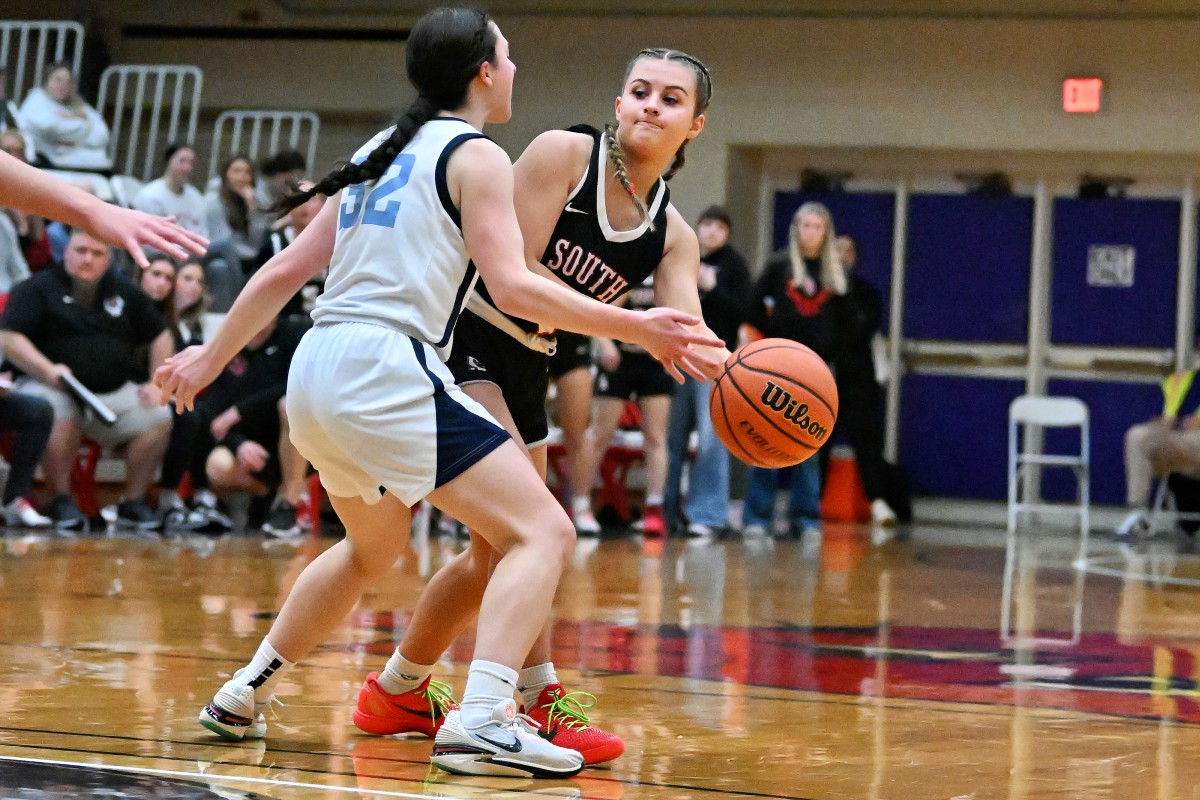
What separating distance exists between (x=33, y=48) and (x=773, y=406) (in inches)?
443

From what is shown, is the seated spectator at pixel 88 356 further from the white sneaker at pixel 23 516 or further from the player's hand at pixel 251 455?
the player's hand at pixel 251 455

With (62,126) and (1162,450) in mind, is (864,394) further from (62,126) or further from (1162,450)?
(62,126)

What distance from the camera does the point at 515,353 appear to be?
3.62 meters

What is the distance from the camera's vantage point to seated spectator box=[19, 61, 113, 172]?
11172mm

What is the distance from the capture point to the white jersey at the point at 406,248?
3217mm

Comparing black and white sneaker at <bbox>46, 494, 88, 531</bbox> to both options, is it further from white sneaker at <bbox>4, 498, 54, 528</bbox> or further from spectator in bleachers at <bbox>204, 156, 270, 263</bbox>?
spectator in bleachers at <bbox>204, 156, 270, 263</bbox>

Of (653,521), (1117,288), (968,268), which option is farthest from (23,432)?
(1117,288)

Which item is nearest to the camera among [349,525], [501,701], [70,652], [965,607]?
[501,701]

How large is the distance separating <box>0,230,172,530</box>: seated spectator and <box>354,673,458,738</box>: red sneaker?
5.20m

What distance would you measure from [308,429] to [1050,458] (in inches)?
368

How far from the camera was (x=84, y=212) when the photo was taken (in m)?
2.70

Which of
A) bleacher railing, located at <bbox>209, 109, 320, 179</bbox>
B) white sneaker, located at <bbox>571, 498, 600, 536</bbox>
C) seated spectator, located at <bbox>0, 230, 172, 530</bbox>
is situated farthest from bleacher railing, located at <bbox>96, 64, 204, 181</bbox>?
white sneaker, located at <bbox>571, 498, 600, 536</bbox>

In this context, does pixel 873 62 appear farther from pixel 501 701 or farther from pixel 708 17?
pixel 501 701

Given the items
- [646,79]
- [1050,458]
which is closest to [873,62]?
[1050,458]
